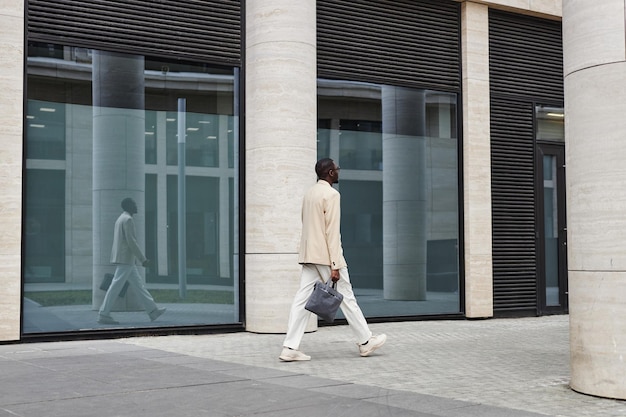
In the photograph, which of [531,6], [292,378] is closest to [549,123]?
[531,6]

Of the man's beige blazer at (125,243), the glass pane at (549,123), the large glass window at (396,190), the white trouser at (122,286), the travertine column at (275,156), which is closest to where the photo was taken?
the white trouser at (122,286)

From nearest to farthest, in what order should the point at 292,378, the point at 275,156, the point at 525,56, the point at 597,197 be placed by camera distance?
1. the point at 597,197
2. the point at 292,378
3. the point at 275,156
4. the point at 525,56

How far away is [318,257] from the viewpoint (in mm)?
8391

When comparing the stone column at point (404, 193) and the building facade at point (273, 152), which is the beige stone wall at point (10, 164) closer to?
the building facade at point (273, 152)

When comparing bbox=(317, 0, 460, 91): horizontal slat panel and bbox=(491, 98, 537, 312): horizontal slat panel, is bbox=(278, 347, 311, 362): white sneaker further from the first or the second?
bbox=(491, 98, 537, 312): horizontal slat panel

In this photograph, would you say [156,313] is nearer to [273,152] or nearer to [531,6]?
[273,152]

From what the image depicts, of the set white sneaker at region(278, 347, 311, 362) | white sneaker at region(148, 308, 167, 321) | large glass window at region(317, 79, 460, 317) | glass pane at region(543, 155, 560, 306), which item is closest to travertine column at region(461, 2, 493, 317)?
large glass window at region(317, 79, 460, 317)

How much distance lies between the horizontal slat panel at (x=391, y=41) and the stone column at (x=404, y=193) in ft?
1.17

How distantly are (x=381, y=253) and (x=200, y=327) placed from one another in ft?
10.3

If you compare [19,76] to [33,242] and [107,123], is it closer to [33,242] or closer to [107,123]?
[107,123]

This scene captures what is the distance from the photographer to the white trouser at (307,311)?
27.4 ft

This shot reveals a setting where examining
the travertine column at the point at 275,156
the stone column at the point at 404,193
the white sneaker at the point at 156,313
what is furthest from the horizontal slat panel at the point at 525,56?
the white sneaker at the point at 156,313

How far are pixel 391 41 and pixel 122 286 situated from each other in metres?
5.60

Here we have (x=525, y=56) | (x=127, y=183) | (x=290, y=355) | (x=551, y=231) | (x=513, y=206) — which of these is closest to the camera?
(x=290, y=355)
